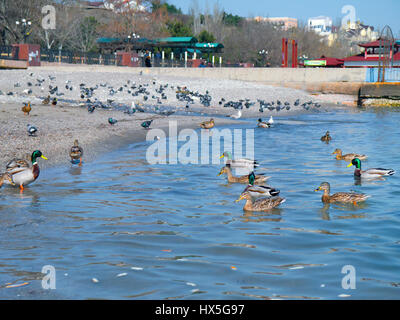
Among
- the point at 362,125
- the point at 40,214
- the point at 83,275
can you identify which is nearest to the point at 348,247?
the point at 83,275

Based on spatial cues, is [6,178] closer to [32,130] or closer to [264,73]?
[32,130]

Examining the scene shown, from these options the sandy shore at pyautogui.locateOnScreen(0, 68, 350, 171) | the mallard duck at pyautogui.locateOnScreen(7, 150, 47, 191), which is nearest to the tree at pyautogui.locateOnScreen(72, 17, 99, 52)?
the sandy shore at pyautogui.locateOnScreen(0, 68, 350, 171)

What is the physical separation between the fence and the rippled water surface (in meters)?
32.7

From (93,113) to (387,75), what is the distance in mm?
29824

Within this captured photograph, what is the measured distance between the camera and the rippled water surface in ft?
22.3

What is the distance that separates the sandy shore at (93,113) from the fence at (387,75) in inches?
208

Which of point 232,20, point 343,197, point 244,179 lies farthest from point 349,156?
point 232,20

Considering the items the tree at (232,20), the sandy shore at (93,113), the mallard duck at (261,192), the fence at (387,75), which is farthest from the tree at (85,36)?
the mallard duck at (261,192)

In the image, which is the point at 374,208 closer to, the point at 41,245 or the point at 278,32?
the point at 41,245

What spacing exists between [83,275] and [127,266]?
630mm

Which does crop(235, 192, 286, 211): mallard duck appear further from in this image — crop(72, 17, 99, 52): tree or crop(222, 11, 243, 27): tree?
crop(222, 11, 243, 27): tree

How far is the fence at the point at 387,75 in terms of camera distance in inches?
1796

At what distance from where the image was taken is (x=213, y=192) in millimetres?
12500

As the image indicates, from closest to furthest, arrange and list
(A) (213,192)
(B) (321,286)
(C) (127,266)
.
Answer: (B) (321,286) → (C) (127,266) → (A) (213,192)
